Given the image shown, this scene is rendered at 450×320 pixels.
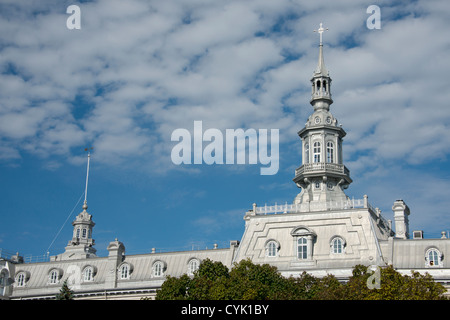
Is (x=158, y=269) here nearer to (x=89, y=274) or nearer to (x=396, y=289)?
(x=89, y=274)

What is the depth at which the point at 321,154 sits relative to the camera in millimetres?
94750

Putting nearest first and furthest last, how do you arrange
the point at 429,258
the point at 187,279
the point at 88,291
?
the point at 187,279 → the point at 429,258 → the point at 88,291

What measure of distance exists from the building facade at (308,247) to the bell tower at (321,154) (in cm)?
13

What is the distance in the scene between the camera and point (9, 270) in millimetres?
99375

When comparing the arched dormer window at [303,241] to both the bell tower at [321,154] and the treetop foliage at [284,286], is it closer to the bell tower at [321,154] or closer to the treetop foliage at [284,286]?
the bell tower at [321,154]

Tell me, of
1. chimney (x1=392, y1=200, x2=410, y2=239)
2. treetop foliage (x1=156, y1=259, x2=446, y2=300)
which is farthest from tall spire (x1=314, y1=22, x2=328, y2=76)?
treetop foliage (x1=156, y1=259, x2=446, y2=300)

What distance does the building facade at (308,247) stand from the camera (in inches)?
3177

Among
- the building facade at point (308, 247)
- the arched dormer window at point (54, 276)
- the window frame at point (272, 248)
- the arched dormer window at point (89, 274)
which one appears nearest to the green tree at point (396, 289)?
the building facade at point (308, 247)

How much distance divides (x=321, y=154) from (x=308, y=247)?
1706 cm

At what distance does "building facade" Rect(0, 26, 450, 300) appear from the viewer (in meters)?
80.7
